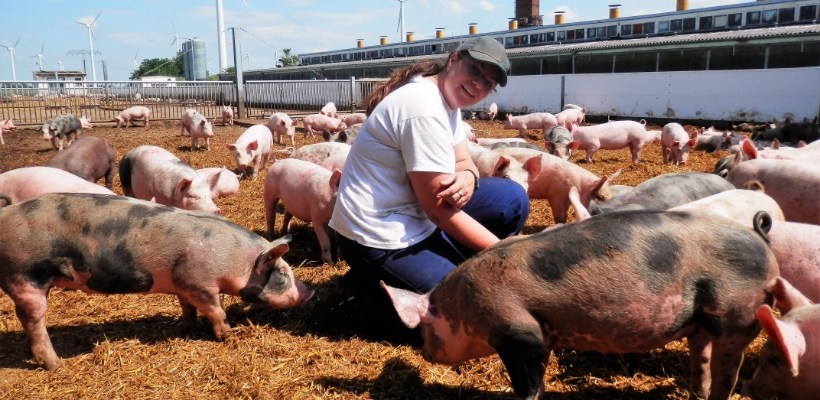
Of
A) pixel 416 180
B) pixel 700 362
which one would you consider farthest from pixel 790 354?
pixel 416 180

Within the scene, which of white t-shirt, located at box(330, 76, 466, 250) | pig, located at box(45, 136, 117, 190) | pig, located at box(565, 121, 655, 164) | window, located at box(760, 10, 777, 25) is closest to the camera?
white t-shirt, located at box(330, 76, 466, 250)

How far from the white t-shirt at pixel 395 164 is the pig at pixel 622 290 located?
2.34 feet

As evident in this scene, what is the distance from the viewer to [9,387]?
10.2 feet

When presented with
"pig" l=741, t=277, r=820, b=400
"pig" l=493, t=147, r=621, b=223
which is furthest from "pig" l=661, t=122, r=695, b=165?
"pig" l=741, t=277, r=820, b=400

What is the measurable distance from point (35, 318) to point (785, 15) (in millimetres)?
27992

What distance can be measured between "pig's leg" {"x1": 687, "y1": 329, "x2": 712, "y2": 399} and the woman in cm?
100

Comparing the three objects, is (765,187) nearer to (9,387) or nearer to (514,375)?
(514,375)

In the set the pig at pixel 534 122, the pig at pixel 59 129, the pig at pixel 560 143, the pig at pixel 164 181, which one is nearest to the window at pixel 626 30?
the pig at pixel 534 122

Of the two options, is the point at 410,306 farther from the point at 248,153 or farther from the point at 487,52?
the point at 248,153

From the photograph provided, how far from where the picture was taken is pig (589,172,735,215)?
15.2ft

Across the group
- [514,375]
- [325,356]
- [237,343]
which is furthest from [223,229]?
[514,375]

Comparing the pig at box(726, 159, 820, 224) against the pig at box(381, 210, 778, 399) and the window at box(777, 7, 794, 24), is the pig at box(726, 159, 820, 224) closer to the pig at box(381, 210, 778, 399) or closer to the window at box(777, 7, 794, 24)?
the pig at box(381, 210, 778, 399)

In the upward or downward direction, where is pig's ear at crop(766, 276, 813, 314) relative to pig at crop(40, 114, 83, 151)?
downward

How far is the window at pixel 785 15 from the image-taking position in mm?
23875
